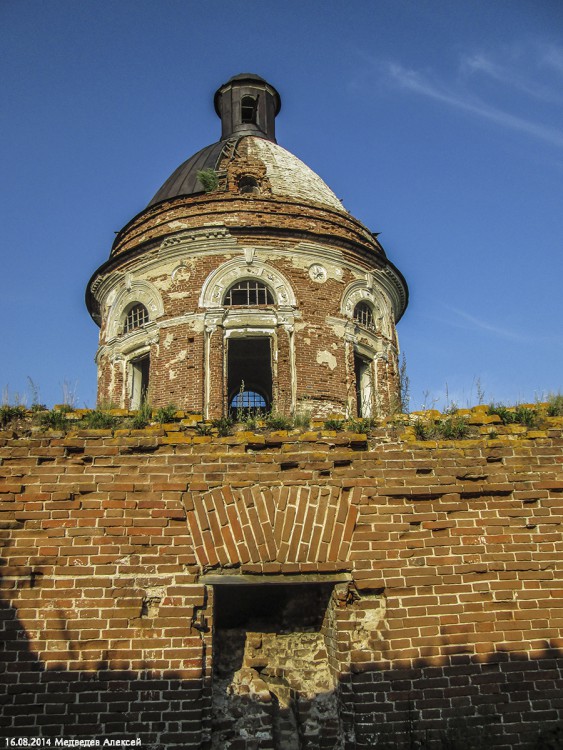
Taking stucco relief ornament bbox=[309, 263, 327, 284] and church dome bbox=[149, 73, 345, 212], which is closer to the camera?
stucco relief ornament bbox=[309, 263, 327, 284]

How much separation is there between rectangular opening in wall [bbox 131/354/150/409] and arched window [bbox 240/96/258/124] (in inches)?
387

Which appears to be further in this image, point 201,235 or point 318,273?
point 318,273

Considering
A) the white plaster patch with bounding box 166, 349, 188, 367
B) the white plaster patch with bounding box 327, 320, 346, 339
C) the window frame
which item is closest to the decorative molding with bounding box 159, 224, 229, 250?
the window frame

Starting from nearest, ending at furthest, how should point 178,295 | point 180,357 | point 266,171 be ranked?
1. point 180,357
2. point 178,295
3. point 266,171

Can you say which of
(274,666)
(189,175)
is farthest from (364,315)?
(274,666)

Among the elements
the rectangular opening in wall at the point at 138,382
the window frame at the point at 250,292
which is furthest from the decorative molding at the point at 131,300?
the window frame at the point at 250,292

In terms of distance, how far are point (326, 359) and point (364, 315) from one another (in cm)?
207

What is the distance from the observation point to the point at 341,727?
17.4ft

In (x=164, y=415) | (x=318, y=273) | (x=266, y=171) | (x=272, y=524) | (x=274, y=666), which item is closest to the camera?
(x=272, y=524)

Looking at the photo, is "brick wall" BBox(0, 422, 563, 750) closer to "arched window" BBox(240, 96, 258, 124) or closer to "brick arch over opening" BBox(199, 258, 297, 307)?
"brick arch over opening" BBox(199, 258, 297, 307)

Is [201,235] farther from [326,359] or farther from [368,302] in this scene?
[368,302]

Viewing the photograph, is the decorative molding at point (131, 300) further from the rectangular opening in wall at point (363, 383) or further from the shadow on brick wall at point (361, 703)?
the shadow on brick wall at point (361, 703)

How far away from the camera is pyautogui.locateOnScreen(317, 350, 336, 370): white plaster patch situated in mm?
13688

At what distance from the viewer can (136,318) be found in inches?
587
